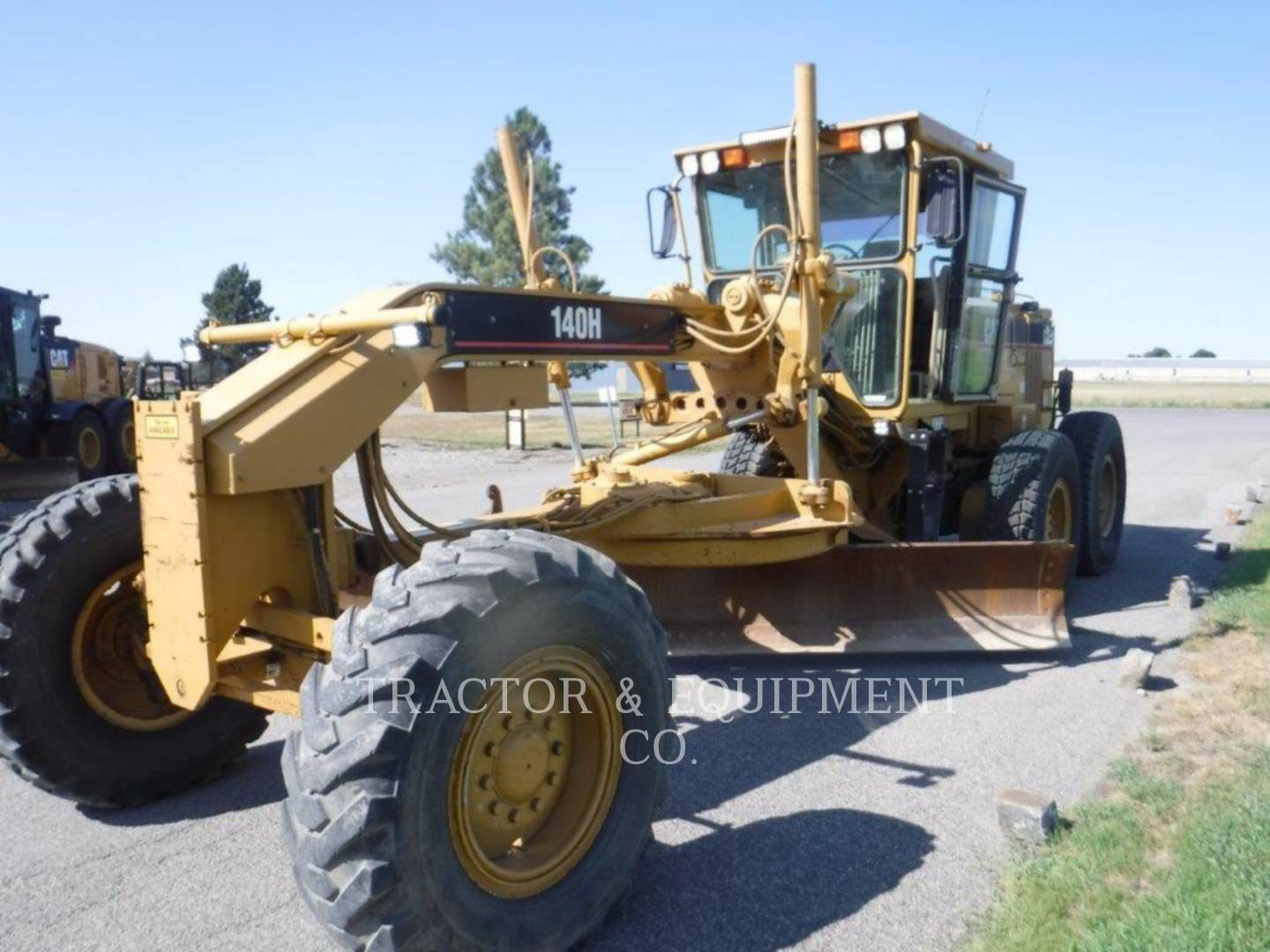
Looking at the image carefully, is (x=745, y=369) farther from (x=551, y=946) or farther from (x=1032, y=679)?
(x=551, y=946)

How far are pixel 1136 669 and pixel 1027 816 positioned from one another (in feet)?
6.75

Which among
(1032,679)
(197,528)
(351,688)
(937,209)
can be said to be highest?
(937,209)

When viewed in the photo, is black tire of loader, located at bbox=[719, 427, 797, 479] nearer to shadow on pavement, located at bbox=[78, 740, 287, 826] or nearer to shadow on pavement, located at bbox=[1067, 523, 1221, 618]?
shadow on pavement, located at bbox=[1067, 523, 1221, 618]

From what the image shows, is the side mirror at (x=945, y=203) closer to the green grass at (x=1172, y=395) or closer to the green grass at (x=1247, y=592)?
the green grass at (x=1247, y=592)

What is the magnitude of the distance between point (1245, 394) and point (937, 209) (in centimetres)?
4520

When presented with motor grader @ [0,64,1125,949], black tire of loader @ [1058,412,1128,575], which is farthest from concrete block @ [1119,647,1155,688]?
black tire of loader @ [1058,412,1128,575]

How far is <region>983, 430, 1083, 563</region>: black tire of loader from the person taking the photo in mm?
6777

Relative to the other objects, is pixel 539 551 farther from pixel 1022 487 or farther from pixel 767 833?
pixel 1022 487

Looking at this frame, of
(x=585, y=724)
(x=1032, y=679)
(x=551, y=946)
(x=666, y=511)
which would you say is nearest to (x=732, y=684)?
(x=666, y=511)

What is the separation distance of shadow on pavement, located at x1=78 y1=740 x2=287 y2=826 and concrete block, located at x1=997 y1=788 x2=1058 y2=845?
270 centimetres

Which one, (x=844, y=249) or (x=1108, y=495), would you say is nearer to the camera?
(x=844, y=249)

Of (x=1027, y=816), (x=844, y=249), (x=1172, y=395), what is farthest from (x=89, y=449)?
(x=1172, y=395)

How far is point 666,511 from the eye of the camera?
5414 mm

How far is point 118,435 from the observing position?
15797mm
